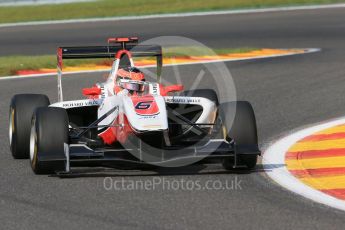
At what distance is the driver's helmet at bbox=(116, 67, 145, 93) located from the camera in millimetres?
9617

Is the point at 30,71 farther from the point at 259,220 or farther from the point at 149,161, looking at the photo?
the point at 259,220

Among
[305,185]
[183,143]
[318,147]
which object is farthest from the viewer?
[318,147]

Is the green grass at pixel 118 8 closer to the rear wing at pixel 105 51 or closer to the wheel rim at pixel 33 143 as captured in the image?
the rear wing at pixel 105 51

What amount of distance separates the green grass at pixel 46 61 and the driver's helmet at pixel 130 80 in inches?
343

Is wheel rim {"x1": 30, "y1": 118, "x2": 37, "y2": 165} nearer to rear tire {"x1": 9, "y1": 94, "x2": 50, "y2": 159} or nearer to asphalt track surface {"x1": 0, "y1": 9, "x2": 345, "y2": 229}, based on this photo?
asphalt track surface {"x1": 0, "y1": 9, "x2": 345, "y2": 229}

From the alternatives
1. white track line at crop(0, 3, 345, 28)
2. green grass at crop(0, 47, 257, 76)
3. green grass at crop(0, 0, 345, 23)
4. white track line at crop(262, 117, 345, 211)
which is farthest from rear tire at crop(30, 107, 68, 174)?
green grass at crop(0, 0, 345, 23)

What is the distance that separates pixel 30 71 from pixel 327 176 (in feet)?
34.8

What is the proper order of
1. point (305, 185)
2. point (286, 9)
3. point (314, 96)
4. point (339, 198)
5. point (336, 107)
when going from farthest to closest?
point (286, 9), point (314, 96), point (336, 107), point (305, 185), point (339, 198)

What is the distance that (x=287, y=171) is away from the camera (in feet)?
29.6

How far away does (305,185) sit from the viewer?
8367 mm

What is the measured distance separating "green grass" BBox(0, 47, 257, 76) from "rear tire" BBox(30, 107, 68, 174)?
9479 mm

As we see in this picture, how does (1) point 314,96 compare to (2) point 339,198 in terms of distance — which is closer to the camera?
(2) point 339,198

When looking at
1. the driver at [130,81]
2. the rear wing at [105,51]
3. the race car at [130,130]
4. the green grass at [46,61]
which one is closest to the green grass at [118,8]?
the green grass at [46,61]

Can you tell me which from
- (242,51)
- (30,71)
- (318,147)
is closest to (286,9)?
(242,51)
